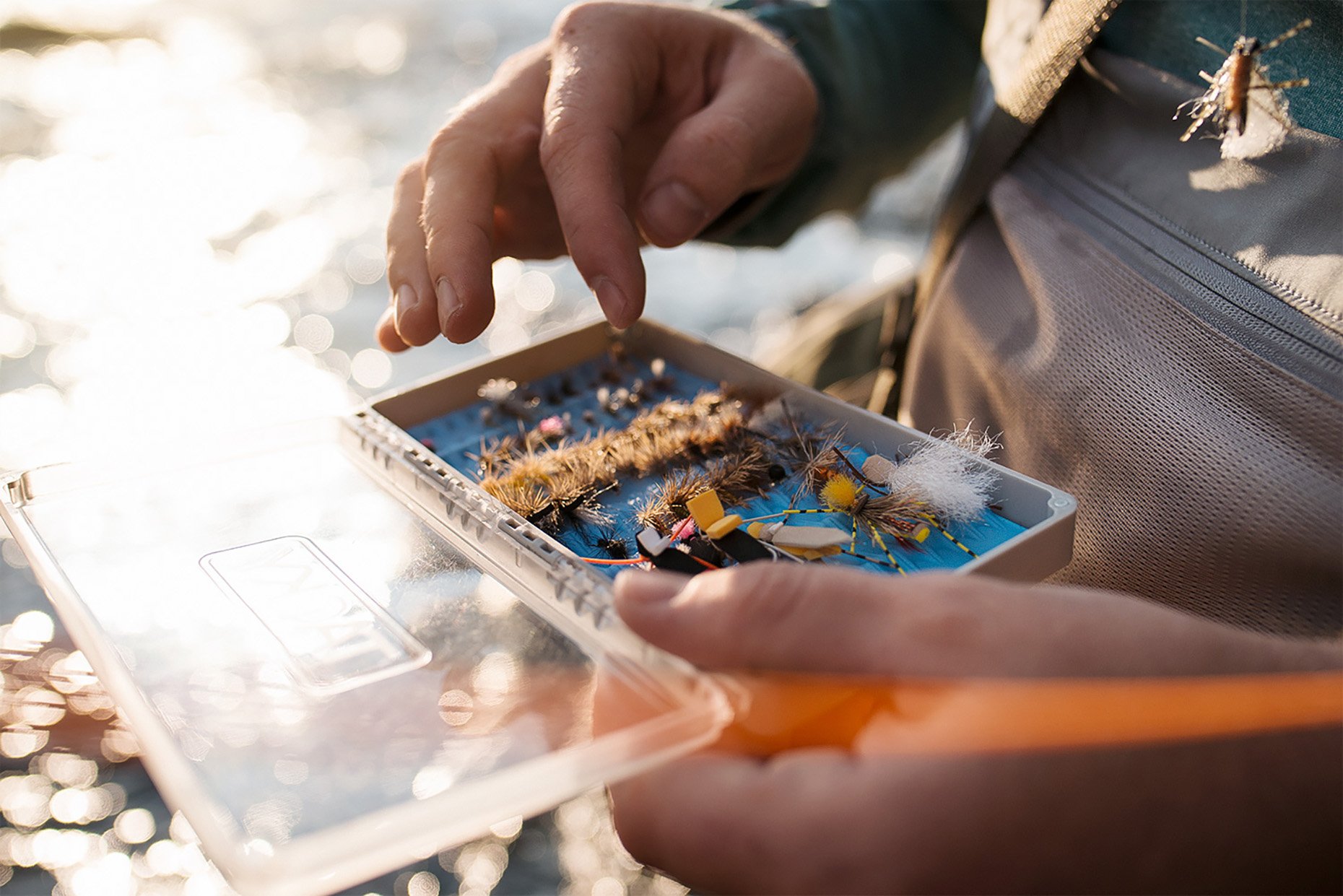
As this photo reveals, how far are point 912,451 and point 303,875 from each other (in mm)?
670

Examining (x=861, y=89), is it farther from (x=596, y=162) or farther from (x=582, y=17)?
(x=596, y=162)

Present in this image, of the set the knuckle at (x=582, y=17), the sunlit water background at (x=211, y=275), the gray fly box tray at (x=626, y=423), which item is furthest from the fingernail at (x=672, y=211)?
the sunlit water background at (x=211, y=275)

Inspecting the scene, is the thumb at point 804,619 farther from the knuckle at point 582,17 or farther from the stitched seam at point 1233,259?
the knuckle at point 582,17

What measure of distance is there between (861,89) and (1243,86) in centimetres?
75

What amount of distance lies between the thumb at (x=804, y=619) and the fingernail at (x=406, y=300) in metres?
0.62

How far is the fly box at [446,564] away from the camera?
2.32 feet

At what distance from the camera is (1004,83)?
4.14ft

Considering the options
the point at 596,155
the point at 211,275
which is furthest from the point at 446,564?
the point at 211,275

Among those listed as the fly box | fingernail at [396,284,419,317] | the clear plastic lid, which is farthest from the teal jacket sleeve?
the clear plastic lid

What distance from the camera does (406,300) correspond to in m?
1.18

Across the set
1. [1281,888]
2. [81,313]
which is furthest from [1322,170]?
[81,313]

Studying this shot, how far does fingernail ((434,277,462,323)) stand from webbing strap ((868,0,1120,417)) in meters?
0.66

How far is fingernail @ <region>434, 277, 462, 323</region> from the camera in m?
1.12

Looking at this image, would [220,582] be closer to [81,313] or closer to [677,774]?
[677,774]
